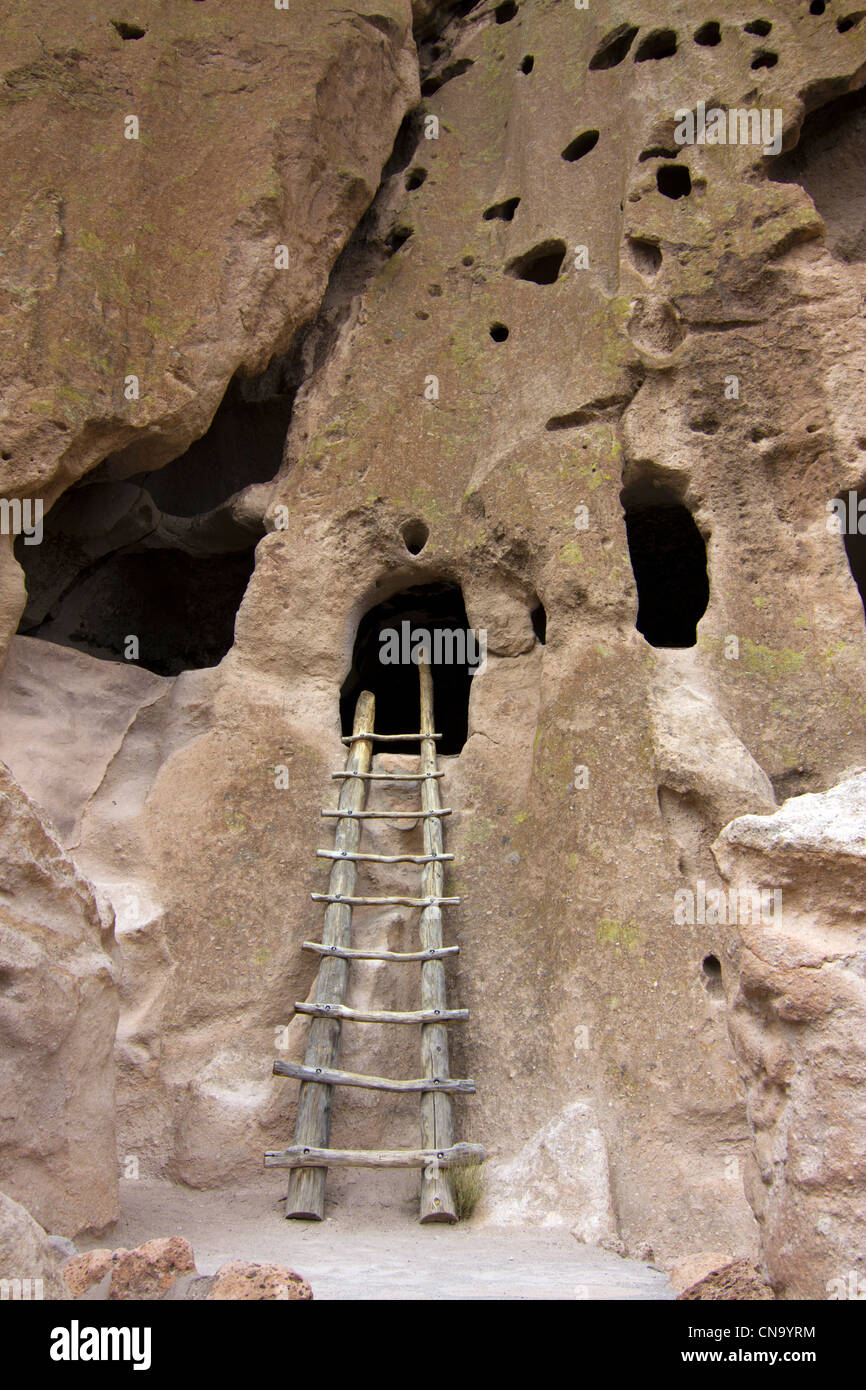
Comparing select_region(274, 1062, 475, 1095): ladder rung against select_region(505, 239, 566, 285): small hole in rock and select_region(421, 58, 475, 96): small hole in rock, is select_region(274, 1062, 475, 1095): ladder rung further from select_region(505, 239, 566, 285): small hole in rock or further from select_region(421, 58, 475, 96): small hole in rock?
select_region(421, 58, 475, 96): small hole in rock

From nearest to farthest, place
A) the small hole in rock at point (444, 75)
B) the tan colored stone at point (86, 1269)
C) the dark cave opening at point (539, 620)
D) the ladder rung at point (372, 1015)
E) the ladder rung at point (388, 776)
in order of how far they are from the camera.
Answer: the tan colored stone at point (86, 1269)
the ladder rung at point (372, 1015)
the ladder rung at point (388, 776)
the dark cave opening at point (539, 620)
the small hole in rock at point (444, 75)

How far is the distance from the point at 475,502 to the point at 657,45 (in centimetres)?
308

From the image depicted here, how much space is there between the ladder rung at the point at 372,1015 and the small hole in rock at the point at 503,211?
4615 millimetres

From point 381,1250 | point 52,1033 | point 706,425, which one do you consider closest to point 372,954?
point 381,1250

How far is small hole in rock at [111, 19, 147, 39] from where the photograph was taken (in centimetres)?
600

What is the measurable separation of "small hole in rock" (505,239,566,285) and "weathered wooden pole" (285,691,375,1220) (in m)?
2.91

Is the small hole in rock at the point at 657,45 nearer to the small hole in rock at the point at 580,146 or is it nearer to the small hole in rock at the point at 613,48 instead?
the small hole in rock at the point at 613,48

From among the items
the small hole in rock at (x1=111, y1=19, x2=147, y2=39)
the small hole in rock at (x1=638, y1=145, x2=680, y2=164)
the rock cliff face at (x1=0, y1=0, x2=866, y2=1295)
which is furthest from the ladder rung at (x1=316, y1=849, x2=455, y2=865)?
the small hole in rock at (x1=111, y1=19, x2=147, y2=39)

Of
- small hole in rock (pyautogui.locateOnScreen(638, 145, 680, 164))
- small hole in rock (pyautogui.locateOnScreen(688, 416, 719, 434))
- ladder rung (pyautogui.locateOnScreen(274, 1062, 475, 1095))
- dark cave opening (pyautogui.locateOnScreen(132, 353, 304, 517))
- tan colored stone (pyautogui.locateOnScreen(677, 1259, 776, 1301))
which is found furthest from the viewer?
dark cave opening (pyautogui.locateOnScreen(132, 353, 304, 517))

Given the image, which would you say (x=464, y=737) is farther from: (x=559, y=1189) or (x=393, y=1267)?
(x=393, y=1267)

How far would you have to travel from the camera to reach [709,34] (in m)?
6.37

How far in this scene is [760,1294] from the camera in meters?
2.07

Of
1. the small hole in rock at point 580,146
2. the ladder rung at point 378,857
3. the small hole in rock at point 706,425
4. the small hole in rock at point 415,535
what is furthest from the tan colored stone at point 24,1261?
the small hole in rock at point 580,146

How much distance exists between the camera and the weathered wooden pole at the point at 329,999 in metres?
3.99
